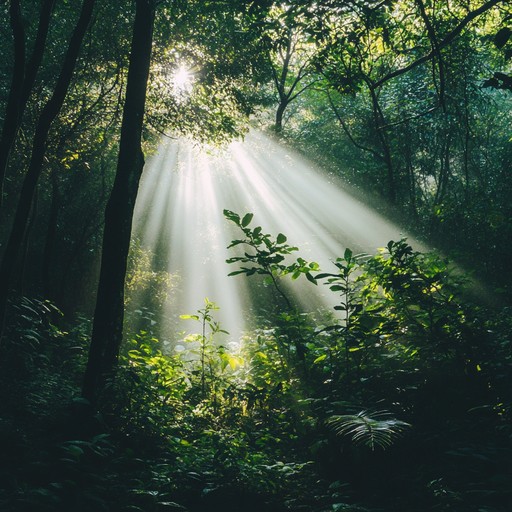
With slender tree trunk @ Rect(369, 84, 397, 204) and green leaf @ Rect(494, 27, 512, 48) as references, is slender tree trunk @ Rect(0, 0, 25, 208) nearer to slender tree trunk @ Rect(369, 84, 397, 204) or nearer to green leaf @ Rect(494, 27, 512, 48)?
slender tree trunk @ Rect(369, 84, 397, 204)

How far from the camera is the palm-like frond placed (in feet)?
11.0

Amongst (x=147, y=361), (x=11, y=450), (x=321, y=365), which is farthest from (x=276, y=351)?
(x=11, y=450)

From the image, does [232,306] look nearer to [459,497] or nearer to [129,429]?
[129,429]

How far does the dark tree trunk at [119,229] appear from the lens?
5648mm

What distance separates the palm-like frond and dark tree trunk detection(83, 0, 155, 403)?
10.1ft

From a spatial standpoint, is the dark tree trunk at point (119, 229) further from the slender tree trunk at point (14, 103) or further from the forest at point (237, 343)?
the slender tree trunk at point (14, 103)

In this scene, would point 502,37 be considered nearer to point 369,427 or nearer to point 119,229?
point 369,427

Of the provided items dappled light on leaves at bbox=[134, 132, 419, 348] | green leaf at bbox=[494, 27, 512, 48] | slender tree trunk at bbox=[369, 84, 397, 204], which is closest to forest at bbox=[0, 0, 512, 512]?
green leaf at bbox=[494, 27, 512, 48]

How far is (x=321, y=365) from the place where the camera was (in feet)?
16.9

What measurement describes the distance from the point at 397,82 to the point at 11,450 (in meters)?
21.0

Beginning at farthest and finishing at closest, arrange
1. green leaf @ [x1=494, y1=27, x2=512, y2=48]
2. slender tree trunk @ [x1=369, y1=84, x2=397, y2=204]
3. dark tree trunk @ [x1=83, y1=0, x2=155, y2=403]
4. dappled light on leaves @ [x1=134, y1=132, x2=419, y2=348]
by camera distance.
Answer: dappled light on leaves @ [x1=134, y1=132, x2=419, y2=348]
dark tree trunk @ [x1=83, y1=0, x2=155, y2=403]
slender tree trunk @ [x1=369, y1=84, x2=397, y2=204]
green leaf @ [x1=494, y1=27, x2=512, y2=48]

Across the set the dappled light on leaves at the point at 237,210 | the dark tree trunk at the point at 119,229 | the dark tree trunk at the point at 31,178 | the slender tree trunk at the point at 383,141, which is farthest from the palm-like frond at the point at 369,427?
the dappled light on leaves at the point at 237,210

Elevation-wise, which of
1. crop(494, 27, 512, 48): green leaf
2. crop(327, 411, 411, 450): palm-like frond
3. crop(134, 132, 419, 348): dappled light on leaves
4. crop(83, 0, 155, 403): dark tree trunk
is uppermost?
crop(134, 132, 419, 348): dappled light on leaves

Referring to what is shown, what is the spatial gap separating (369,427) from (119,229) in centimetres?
407
